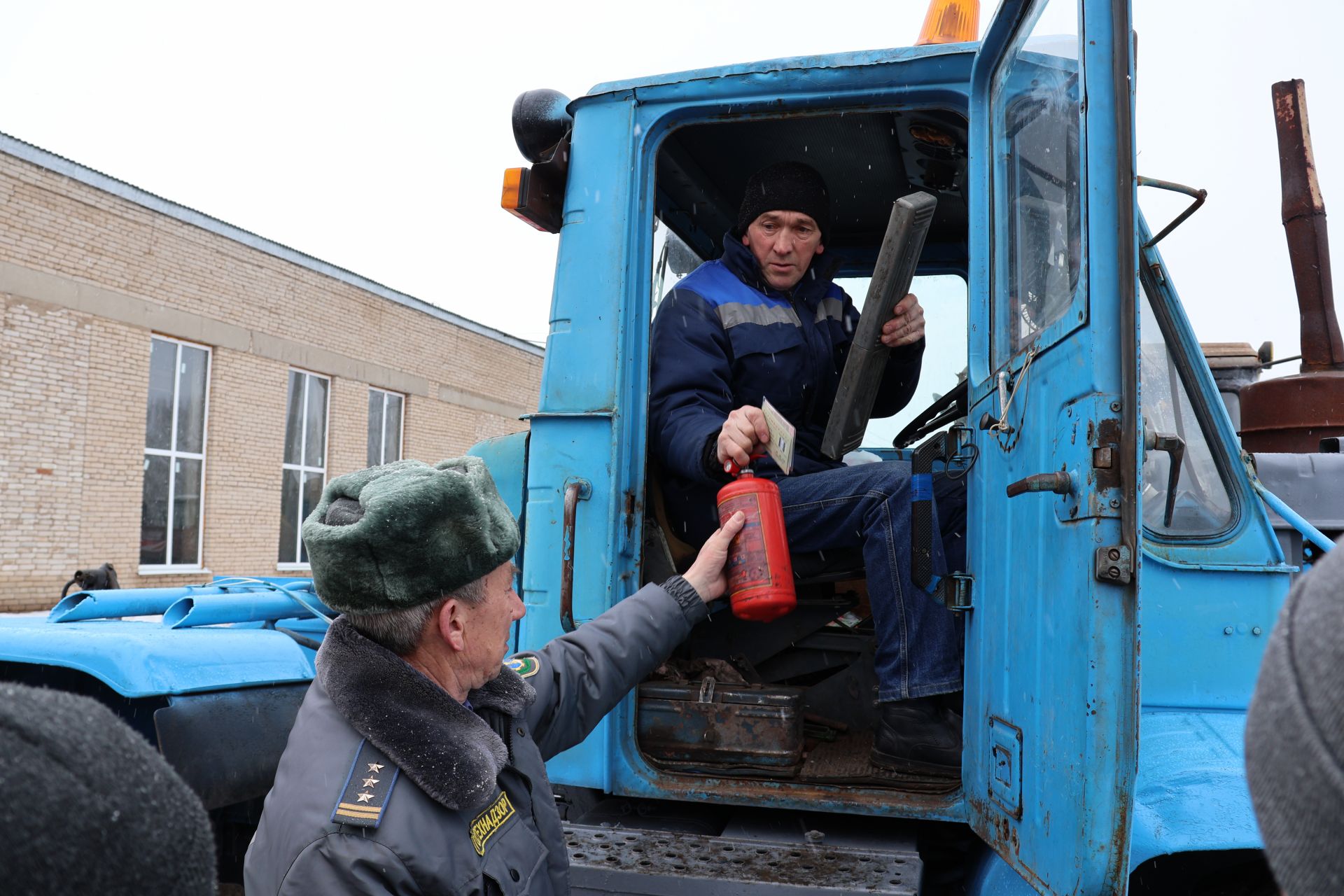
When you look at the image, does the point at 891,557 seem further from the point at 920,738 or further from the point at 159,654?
the point at 159,654

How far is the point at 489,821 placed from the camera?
170 centimetres

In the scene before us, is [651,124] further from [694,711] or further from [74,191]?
[74,191]

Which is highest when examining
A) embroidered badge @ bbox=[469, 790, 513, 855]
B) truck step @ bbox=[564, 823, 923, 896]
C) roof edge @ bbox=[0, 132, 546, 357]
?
roof edge @ bbox=[0, 132, 546, 357]

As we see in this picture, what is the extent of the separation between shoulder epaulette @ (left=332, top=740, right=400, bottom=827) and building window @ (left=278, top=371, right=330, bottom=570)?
16.4 metres

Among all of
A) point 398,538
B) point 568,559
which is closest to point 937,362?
point 568,559

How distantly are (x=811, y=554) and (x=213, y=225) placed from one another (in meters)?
15.2

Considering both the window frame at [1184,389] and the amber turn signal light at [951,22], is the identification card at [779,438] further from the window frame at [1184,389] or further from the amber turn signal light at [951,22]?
the amber turn signal light at [951,22]

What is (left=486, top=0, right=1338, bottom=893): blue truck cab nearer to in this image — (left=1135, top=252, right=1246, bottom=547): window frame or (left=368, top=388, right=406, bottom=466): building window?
(left=1135, top=252, right=1246, bottom=547): window frame

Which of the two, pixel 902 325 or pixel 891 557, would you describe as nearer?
pixel 891 557

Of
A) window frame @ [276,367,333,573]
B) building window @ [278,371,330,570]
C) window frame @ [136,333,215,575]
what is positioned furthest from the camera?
building window @ [278,371,330,570]

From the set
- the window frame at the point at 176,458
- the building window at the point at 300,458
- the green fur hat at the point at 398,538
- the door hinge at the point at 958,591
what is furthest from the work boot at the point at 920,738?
the building window at the point at 300,458

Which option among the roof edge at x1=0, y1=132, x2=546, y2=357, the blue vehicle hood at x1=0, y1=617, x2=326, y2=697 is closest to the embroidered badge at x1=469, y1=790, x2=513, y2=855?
the blue vehicle hood at x1=0, y1=617, x2=326, y2=697

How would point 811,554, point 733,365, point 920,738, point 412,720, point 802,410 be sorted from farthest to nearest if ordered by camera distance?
point 802,410
point 733,365
point 811,554
point 920,738
point 412,720

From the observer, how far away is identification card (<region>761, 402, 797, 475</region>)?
260 cm
